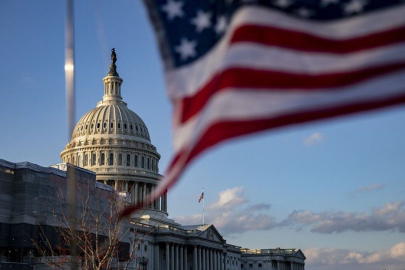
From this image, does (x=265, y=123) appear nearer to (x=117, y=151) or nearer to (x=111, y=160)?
(x=117, y=151)

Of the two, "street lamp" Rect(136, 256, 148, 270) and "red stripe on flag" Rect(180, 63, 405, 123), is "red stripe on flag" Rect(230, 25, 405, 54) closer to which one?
"red stripe on flag" Rect(180, 63, 405, 123)

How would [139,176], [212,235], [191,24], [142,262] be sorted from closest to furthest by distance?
[191,24] < [142,262] < [139,176] < [212,235]

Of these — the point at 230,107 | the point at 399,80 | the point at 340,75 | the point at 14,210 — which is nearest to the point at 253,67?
the point at 230,107

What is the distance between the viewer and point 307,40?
22.8ft

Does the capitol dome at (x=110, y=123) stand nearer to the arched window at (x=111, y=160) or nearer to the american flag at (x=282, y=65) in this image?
the arched window at (x=111, y=160)

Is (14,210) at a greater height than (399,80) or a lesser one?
greater

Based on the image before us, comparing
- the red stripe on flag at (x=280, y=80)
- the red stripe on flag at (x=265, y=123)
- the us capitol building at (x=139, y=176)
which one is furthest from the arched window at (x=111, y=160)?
the red stripe on flag at (x=265, y=123)

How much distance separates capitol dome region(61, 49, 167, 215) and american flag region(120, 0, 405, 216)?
397 feet

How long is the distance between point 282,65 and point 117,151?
127108 millimetres

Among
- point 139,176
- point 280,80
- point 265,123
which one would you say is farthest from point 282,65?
point 139,176

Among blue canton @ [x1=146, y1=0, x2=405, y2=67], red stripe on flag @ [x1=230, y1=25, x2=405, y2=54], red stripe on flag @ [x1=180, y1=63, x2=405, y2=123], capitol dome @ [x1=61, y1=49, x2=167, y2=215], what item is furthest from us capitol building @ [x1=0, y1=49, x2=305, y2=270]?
red stripe on flag @ [x1=230, y1=25, x2=405, y2=54]

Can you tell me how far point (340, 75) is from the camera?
22.1 ft

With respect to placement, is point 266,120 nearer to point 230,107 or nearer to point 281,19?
point 230,107

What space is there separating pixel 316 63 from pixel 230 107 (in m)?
1.03
